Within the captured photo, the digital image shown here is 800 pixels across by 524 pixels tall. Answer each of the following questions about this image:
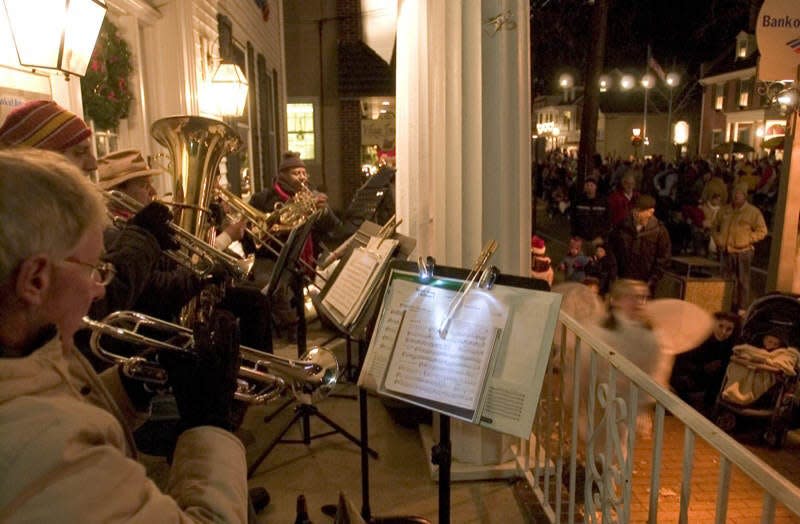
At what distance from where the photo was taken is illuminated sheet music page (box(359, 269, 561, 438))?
6.31 ft

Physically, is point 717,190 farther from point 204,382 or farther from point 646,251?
point 204,382

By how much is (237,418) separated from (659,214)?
12.2 m

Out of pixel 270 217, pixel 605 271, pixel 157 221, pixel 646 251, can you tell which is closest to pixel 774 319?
pixel 646 251

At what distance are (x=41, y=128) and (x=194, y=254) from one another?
108 centimetres

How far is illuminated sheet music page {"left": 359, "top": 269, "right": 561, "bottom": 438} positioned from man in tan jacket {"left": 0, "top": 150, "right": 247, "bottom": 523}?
2.68 feet

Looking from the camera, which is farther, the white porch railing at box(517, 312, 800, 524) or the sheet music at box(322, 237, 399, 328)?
the sheet music at box(322, 237, 399, 328)

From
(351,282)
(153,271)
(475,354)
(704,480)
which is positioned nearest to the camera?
(475,354)

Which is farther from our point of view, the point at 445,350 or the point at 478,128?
the point at 478,128

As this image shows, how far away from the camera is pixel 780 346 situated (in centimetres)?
453

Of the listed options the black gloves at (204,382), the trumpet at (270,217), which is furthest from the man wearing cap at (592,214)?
the black gloves at (204,382)

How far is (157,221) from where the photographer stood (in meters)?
2.55

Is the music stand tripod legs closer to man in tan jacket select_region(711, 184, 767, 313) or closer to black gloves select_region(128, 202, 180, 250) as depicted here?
black gloves select_region(128, 202, 180, 250)

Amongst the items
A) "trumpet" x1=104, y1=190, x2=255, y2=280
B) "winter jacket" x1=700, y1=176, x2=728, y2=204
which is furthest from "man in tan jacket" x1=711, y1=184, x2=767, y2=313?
"trumpet" x1=104, y1=190, x2=255, y2=280

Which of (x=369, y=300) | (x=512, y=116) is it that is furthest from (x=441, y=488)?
(x=512, y=116)
